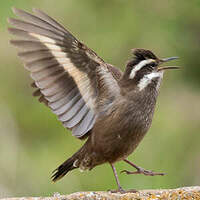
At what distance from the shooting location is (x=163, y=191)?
5.52m

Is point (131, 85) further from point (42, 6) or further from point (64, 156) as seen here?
point (42, 6)

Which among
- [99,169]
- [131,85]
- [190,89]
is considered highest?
[131,85]

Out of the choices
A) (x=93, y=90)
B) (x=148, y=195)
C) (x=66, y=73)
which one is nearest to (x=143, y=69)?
(x=93, y=90)

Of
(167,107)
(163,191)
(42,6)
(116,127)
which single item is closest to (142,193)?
(163,191)

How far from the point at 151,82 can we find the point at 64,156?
3307 millimetres

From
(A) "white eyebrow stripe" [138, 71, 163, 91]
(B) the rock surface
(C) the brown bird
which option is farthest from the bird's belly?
(B) the rock surface

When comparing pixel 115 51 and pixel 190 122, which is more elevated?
pixel 115 51

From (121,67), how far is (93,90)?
3.81 metres

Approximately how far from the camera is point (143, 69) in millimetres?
6434

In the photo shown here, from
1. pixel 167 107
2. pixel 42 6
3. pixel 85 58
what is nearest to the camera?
pixel 85 58

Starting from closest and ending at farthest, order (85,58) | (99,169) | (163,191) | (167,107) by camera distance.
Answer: (163,191) < (85,58) < (99,169) < (167,107)

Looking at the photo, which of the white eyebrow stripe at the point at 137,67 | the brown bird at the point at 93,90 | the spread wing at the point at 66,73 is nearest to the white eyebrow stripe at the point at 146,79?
the brown bird at the point at 93,90

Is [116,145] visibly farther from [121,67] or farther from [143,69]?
[121,67]

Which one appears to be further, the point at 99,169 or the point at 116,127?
the point at 99,169
